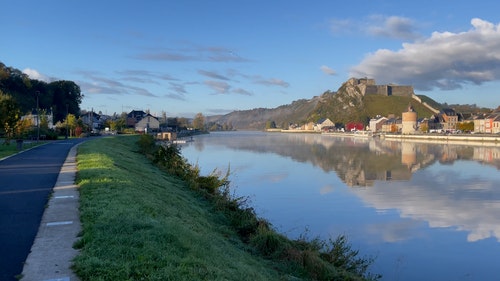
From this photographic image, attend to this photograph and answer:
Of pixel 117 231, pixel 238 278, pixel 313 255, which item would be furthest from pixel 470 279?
pixel 117 231

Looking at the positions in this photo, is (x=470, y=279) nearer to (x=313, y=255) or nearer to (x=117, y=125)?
(x=313, y=255)

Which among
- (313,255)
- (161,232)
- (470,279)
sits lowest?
(470,279)

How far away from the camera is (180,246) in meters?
7.75

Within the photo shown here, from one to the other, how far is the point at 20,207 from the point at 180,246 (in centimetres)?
517

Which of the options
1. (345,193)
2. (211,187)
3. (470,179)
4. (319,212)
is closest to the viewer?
(319,212)

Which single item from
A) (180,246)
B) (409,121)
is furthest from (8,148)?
(409,121)

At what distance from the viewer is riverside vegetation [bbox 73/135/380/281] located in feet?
21.1

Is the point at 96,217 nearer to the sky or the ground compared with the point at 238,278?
nearer to the sky

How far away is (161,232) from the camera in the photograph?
321 inches

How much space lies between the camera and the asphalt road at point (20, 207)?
22.1 feet

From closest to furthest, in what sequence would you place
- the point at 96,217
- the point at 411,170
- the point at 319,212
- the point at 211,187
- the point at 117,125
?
the point at 96,217 < the point at 319,212 < the point at 211,187 < the point at 411,170 < the point at 117,125

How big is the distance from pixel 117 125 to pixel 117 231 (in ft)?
325

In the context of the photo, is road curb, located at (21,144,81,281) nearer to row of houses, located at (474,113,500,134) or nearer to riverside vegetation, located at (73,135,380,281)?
riverside vegetation, located at (73,135,380,281)

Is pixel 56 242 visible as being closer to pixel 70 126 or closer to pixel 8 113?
pixel 8 113
